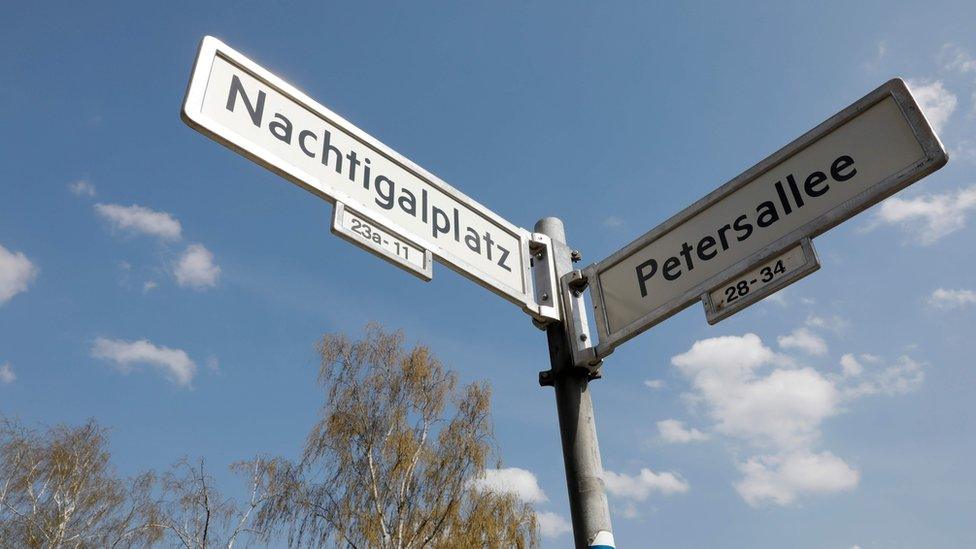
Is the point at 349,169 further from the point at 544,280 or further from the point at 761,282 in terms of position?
the point at 761,282

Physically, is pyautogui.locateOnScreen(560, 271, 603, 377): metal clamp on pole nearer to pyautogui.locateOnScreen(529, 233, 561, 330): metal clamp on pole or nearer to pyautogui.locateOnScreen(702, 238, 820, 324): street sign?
pyautogui.locateOnScreen(529, 233, 561, 330): metal clamp on pole

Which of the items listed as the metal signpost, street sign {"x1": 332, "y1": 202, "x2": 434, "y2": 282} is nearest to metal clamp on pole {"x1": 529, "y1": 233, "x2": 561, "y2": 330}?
the metal signpost

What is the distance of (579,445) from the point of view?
2.04 meters

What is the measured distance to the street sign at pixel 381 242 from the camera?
2021 mm

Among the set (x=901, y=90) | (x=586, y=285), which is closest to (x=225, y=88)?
(x=586, y=285)

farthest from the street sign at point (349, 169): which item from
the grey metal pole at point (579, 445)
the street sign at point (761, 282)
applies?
the street sign at point (761, 282)

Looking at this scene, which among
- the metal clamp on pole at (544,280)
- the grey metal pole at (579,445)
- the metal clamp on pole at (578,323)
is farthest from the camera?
the metal clamp on pole at (544,280)

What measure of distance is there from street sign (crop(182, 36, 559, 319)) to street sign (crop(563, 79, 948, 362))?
0.29m

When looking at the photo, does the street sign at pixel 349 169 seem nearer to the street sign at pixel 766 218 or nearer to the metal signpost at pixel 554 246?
the metal signpost at pixel 554 246

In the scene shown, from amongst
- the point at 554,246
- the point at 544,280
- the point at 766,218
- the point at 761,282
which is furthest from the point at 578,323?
the point at 766,218

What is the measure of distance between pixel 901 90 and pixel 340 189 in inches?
70.1

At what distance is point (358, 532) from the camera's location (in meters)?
12.1

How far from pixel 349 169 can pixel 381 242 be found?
0.97 feet

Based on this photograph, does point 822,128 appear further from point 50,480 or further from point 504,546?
point 50,480
